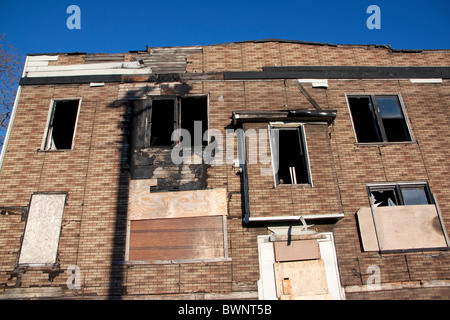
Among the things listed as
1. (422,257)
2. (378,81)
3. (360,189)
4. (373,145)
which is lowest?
(422,257)

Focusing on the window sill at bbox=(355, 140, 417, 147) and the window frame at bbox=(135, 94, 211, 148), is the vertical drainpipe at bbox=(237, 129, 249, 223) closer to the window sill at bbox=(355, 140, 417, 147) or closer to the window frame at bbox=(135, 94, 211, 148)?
the window frame at bbox=(135, 94, 211, 148)

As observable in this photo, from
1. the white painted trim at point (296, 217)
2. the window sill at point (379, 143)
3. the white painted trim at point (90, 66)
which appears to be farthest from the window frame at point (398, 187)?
the white painted trim at point (90, 66)

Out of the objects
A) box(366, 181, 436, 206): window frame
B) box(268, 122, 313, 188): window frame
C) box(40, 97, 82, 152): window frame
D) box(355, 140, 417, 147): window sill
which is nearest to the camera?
box(268, 122, 313, 188): window frame

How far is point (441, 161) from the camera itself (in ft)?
27.6

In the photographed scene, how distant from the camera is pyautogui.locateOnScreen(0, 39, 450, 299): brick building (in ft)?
23.5

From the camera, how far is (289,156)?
8562 millimetres

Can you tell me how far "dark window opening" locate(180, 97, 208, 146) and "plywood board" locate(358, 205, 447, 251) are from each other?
5120mm

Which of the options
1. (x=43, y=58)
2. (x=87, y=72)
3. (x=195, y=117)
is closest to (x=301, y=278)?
(x=195, y=117)

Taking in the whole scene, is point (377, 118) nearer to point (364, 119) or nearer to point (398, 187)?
point (364, 119)

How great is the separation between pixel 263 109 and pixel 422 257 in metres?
6.00

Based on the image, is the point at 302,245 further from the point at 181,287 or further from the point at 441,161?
the point at 441,161

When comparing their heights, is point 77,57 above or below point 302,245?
above

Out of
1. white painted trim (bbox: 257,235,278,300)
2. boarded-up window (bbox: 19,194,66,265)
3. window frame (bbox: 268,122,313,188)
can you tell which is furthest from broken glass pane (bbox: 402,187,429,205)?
boarded-up window (bbox: 19,194,66,265)
